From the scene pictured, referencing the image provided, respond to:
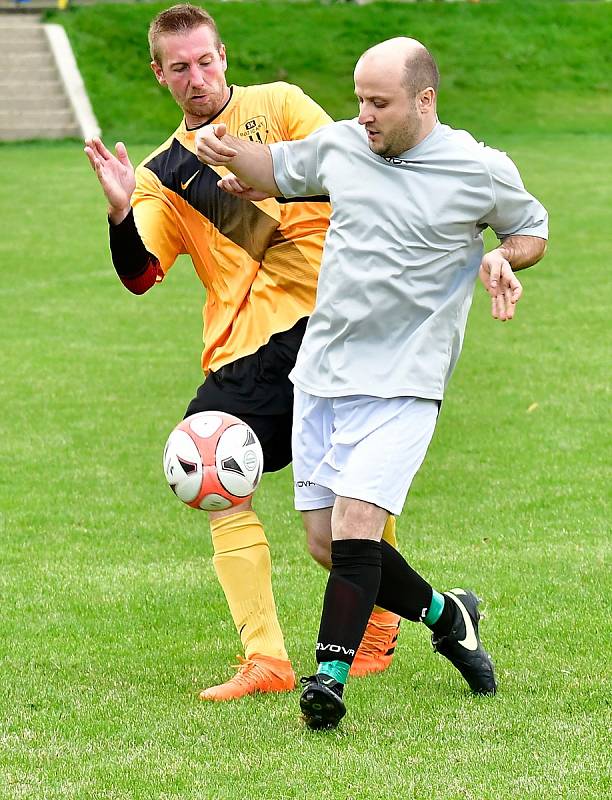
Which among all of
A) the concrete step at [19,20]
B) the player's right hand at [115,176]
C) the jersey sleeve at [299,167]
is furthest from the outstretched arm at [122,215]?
the concrete step at [19,20]

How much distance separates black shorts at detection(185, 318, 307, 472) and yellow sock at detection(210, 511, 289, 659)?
12.2 inches

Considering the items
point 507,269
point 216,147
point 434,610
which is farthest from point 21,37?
point 507,269

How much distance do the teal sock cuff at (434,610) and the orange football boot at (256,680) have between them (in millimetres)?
562

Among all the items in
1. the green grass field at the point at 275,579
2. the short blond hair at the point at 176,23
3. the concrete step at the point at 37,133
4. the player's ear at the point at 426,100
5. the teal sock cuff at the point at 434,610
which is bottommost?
the concrete step at the point at 37,133

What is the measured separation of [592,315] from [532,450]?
15.8ft

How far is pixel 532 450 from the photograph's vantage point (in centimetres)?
918

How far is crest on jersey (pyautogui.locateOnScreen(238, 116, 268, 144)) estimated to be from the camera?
551 centimetres

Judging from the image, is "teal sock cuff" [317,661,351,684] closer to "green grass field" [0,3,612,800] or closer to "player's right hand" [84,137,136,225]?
"green grass field" [0,3,612,800]

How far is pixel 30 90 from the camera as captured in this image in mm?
30125

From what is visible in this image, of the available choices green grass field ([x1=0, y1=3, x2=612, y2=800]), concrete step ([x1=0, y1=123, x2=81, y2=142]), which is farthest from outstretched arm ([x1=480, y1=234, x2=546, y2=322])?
concrete step ([x1=0, y1=123, x2=81, y2=142])

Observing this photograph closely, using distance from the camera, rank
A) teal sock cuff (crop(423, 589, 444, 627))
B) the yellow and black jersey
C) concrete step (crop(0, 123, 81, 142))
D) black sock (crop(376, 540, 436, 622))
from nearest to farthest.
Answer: black sock (crop(376, 540, 436, 622)) → teal sock cuff (crop(423, 589, 444, 627)) → the yellow and black jersey → concrete step (crop(0, 123, 81, 142))

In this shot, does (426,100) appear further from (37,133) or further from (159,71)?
(37,133)

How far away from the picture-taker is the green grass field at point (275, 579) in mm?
4289

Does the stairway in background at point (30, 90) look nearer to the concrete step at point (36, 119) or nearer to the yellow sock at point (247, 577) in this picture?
the concrete step at point (36, 119)
